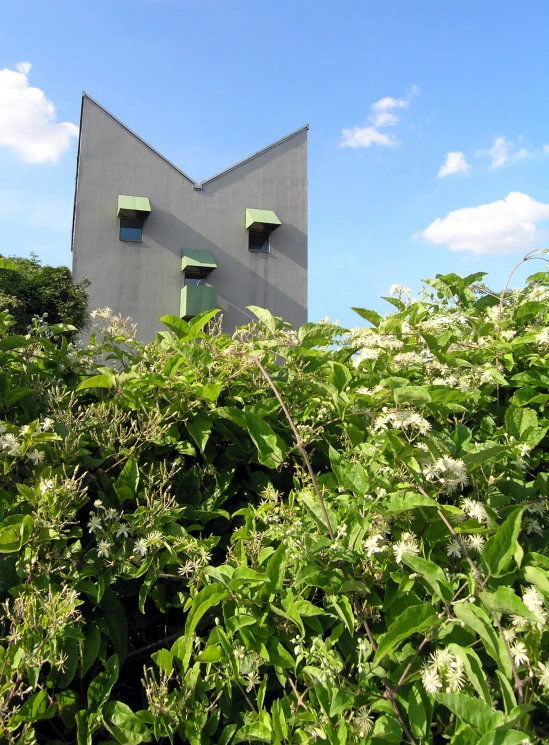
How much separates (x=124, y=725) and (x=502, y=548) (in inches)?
30.8

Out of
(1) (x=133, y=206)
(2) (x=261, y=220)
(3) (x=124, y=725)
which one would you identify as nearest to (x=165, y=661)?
(3) (x=124, y=725)

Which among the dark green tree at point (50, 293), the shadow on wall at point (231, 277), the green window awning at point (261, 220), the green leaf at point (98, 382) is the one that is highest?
the green window awning at point (261, 220)

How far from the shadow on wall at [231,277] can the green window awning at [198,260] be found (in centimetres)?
40

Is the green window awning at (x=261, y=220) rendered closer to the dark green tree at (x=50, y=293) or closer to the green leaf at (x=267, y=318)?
the dark green tree at (x=50, y=293)

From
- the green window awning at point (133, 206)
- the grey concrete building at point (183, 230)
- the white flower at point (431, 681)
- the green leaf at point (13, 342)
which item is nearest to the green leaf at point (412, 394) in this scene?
the white flower at point (431, 681)

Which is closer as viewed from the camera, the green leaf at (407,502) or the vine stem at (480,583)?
the vine stem at (480,583)

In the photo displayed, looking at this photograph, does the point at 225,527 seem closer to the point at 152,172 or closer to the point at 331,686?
the point at 331,686

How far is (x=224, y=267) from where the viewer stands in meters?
22.8

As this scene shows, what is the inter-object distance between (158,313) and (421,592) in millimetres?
21004

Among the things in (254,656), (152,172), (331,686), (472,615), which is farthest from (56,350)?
(152,172)

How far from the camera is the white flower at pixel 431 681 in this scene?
1.04m

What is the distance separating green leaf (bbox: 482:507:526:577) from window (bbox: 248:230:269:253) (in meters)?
22.8

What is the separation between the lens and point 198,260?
21.8 m

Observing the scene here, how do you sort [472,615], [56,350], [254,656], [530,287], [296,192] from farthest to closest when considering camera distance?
[296,192] → [530,287] → [56,350] → [254,656] → [472,615]
